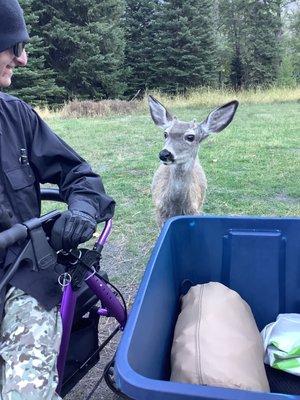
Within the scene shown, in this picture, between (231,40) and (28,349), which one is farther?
(231,40)

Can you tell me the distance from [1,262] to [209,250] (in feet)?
3.11

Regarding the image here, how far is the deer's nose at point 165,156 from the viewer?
→ 3.81 meters

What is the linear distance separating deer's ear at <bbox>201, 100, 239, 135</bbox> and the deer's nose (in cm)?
54

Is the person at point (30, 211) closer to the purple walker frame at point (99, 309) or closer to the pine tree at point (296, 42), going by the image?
the purple walker frame at point (99, 309)

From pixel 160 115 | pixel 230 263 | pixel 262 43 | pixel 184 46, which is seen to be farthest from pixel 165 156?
pixel 262 43

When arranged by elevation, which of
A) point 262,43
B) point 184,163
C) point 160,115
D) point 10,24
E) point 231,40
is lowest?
point 262,43

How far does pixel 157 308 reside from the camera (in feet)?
6.04

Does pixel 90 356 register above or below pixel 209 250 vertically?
below

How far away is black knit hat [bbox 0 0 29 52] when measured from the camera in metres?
1.82

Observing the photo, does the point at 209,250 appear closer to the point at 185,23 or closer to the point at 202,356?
the point at 202,356

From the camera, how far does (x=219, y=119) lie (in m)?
4.16

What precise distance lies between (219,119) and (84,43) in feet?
59.9

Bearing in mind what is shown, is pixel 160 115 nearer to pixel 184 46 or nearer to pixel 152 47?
pixel 184 46

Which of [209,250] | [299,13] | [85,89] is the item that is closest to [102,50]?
[85,89]
